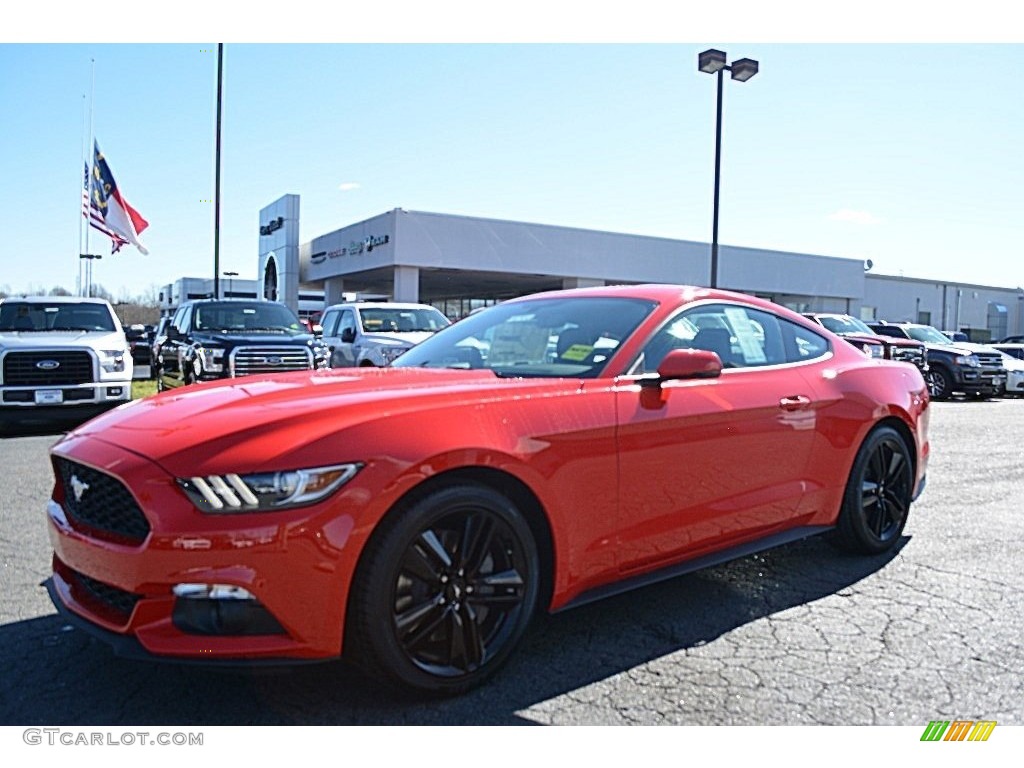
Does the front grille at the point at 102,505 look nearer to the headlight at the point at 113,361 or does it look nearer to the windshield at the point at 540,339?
the windshield at the point at 540,339

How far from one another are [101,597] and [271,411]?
0.86 m

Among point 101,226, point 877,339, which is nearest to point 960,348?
point 877,339

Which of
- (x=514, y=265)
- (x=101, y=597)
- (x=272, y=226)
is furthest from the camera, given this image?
(x=272, y=226)

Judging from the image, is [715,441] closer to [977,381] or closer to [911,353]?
[911,353]

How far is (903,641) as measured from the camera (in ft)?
11.7

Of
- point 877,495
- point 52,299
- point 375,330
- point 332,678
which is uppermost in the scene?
point 52,299

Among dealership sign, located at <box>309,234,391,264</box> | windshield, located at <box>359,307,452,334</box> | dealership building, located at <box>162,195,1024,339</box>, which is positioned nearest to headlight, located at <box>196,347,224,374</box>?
windshield, located at <box>359,307,452,334</box>

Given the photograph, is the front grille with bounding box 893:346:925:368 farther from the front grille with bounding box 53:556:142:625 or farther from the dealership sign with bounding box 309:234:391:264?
the dealership sign with bounding box 309:234:391:264

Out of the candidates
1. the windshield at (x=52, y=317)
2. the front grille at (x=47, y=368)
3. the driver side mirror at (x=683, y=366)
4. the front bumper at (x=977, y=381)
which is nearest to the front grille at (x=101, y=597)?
the driver side mirror at (x=683, y=366)

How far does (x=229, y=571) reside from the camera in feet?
8.47

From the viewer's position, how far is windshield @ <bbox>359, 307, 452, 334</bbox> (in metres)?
14.3

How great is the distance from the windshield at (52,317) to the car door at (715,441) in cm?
1021

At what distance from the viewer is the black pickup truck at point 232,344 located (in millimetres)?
11906
